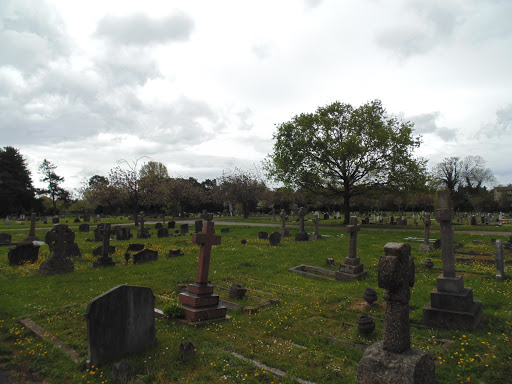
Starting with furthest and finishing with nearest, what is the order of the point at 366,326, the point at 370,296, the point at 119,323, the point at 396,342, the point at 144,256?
the point at 144,256
the point at 370,296
the point at 366,326
the point at 119,323
the point at 396,342

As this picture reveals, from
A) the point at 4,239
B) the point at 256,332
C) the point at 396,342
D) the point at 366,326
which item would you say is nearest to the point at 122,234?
the point at 4,239

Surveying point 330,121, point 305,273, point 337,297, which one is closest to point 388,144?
point 330,121

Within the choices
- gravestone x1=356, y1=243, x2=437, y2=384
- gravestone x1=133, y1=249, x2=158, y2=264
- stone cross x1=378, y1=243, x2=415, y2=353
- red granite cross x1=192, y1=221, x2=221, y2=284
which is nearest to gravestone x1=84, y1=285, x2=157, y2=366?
red granite cross x1=192, y1=221, x2=221, y2=284

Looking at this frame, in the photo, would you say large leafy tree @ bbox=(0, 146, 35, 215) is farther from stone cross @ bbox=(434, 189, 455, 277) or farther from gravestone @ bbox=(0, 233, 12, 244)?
stone cross @ bbox=(434, 189, 455, 277)

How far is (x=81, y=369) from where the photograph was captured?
4664mm

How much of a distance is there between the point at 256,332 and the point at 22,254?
12140 millimetres

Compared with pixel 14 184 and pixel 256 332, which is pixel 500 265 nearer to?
pixel 256 332

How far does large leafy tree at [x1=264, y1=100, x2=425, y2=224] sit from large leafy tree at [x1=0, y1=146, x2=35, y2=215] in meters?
55.0

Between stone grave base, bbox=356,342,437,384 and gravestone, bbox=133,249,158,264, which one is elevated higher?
stone grave base, bbox=356,342,437,384

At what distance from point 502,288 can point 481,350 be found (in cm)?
496

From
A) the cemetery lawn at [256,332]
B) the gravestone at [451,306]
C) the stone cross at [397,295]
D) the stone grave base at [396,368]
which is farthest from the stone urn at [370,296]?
the stone cross at [397,295]

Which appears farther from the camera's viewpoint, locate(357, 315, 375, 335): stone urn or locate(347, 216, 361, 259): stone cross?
locate(347, 216, 361, 259): stone cross

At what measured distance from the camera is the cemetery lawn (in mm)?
4523

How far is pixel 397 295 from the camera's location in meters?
3.45
